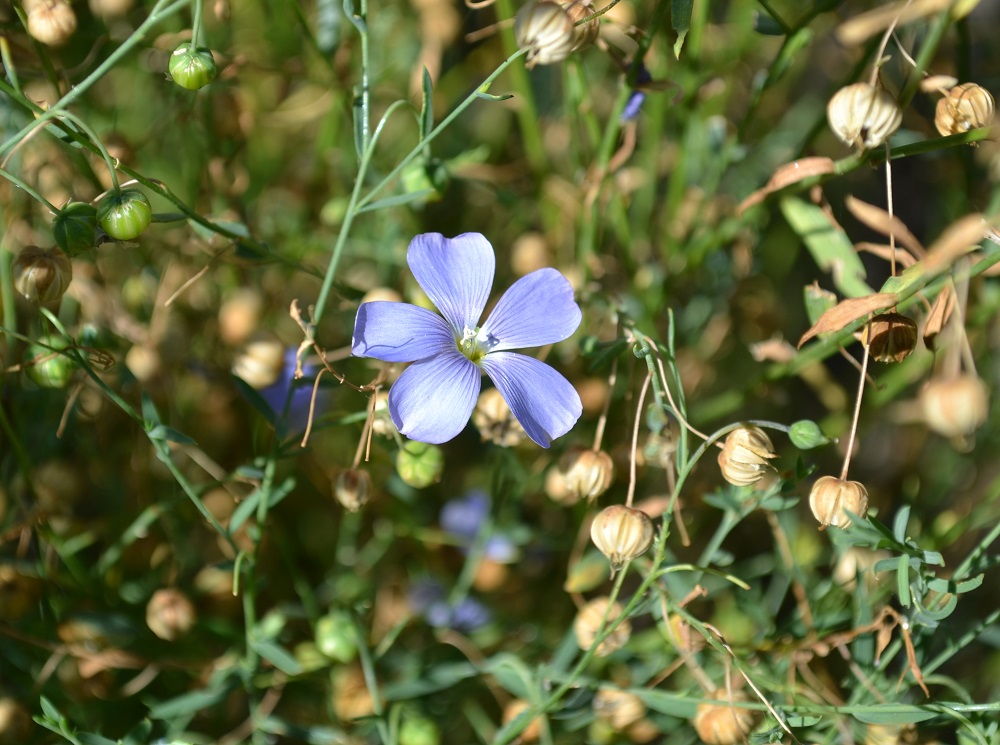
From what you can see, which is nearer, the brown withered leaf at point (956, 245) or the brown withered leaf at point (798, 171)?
the brown withered leaf at point (956, 245)

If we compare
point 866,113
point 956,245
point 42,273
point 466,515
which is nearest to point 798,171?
point 866,113

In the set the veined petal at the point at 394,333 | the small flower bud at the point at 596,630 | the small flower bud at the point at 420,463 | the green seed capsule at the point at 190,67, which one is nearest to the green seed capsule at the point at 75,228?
the green seed capsule at the point at 190,67

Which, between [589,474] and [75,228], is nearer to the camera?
[75,228]

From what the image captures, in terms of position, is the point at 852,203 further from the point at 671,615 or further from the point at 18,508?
the point at 18,508

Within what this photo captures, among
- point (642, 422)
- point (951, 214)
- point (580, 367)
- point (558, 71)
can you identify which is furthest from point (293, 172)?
point (951, 214)

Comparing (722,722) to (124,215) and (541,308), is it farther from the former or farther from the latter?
(124,215)

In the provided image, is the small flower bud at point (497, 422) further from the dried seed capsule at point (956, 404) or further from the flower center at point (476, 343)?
the dried seed capsule at point (956, 404)
